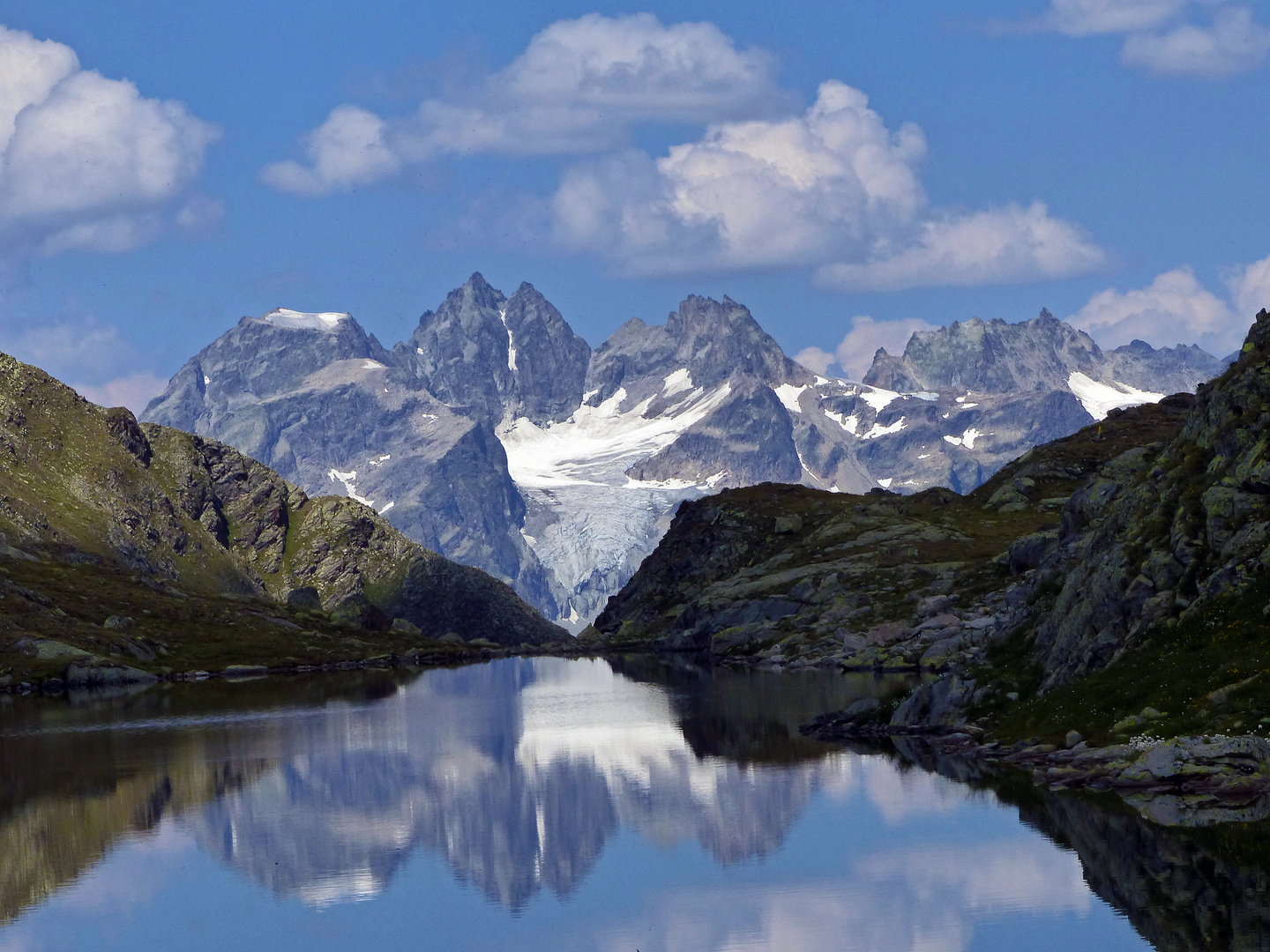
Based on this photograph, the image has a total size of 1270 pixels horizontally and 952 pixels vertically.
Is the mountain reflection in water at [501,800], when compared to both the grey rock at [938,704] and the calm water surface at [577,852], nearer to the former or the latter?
the calm water surface at [577,852]

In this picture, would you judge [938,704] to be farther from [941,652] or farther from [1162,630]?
[941,652]

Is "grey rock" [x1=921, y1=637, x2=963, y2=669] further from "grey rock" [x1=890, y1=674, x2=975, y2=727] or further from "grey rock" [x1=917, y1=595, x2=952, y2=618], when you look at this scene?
"grey rock" [x1=890, y1=674, x2=975, y2=727]

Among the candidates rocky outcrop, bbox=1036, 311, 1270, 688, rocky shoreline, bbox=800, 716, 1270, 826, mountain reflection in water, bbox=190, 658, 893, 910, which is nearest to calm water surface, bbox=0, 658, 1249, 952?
mountain reflection in water, bbox=190, 658, 893, 910

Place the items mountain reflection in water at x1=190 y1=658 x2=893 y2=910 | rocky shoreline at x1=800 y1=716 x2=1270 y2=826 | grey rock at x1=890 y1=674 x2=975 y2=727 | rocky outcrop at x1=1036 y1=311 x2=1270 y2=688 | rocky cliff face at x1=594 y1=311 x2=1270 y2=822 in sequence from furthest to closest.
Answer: grey rock at x1=890 y1=674 x2=975 y2=727 < rocky outcrop at x1=1036 y1=311 x2=1270 y2=688 < mountain reflection in water at x1=190 y1=658 x2=893 y2=910 < rocky cliff face at x1=594 y1=311 x2=1270 y2=822 < rocky shoreline at x1=800 y1=716 x2=1270 y2=826

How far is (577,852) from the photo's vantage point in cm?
7125

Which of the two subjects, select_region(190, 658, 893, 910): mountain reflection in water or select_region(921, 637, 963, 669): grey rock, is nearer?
select_region(190, 658, 893, 910): mountain reflection in water

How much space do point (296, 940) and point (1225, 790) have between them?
117 ft

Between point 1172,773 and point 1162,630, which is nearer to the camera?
point 1172,773

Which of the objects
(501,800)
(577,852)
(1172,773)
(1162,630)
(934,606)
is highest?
(934,606)

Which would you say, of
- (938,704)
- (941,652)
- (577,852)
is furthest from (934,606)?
(577,852)

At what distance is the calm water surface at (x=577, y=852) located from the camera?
176 ft

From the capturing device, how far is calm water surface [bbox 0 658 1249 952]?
53.8m

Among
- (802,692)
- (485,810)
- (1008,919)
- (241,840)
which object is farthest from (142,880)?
(802,692)

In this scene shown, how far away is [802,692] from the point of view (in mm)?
140250
